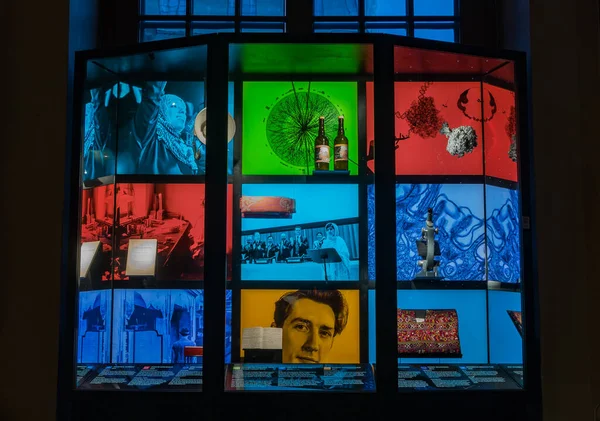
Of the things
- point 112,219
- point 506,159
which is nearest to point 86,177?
point 112,219

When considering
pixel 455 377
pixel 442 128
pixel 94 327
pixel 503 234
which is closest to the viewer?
pixel 455 377

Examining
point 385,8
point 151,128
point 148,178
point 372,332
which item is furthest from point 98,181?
point 385,8

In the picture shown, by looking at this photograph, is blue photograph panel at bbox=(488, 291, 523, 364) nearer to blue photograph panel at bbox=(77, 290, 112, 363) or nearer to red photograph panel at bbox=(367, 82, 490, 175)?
red photograph panel at bbox=(367, 82, 490, 175)

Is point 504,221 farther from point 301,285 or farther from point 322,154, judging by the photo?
point 301,285

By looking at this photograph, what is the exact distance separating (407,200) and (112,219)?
168cm

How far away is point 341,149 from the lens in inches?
155

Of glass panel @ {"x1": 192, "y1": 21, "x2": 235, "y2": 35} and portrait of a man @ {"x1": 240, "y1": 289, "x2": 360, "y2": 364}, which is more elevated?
glass panel @ {"x1": 192, "y1": 21, "x2": 235, "y2": 35}

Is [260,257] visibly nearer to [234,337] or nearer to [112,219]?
[234,337]

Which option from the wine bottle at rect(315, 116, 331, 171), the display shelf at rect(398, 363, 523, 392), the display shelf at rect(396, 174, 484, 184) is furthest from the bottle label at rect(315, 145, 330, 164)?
the display shelf at rect(398, 363, 523, 392)

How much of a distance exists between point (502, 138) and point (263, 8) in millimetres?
1752

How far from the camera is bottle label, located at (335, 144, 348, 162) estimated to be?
393cm

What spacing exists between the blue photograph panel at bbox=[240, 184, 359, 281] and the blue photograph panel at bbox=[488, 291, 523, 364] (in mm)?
815

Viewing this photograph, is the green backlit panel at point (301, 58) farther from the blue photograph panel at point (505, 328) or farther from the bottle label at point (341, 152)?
the blue photograph panel at point (505, 328)

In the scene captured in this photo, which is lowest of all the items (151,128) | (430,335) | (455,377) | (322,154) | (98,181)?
A: (455,377)
